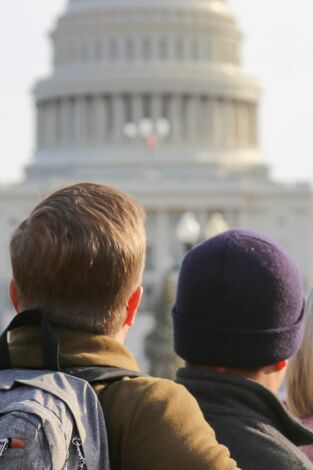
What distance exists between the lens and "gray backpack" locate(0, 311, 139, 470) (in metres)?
4.96

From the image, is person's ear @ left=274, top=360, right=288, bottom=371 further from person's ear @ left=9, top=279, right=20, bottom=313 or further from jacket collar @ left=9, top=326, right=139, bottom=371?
person's ear @ left=9, top=279, right=20, bottom=313

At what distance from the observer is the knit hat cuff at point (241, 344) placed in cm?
595

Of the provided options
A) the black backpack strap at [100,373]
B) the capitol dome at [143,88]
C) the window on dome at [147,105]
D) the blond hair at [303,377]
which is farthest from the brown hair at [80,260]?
the window on dome at [147,105]

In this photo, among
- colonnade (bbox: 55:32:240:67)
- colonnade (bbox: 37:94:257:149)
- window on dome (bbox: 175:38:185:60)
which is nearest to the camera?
colonnade (bbox: 37:94:257:149)

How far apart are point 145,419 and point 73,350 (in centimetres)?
41

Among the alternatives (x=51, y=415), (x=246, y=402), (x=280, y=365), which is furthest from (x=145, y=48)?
(x=51, y=415)

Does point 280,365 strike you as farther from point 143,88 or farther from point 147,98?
point 147,98

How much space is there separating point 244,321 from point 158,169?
100154mm

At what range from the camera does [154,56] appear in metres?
111

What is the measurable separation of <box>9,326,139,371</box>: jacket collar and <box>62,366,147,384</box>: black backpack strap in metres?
0.03

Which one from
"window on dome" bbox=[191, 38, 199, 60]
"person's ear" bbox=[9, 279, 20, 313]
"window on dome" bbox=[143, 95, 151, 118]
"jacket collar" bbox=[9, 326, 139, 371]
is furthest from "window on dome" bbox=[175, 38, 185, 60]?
"jacket collar" bbox=[9, 326, 139, 371]

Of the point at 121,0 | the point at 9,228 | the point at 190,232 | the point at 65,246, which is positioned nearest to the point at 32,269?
the point at 65,246

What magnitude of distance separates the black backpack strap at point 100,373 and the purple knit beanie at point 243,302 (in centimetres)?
62

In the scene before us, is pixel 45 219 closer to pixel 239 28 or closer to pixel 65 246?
pixel 65 246
